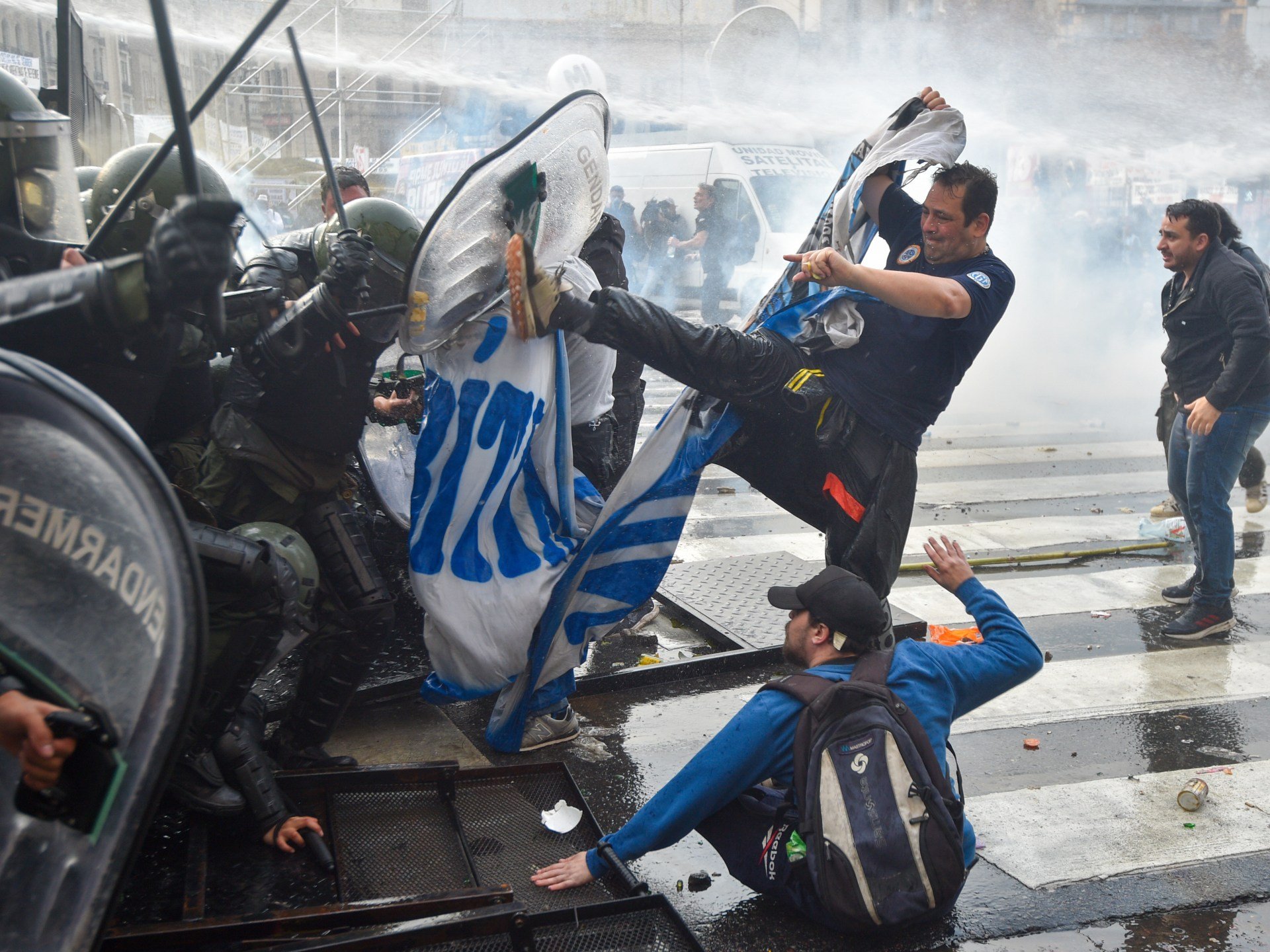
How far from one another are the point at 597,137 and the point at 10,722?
8.42 ft

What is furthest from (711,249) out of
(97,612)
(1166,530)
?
(97,612)

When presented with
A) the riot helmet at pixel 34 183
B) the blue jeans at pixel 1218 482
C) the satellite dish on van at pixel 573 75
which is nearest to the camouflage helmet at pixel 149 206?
the riot helmet at pixel 34 183

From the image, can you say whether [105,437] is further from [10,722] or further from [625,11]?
[625,11]

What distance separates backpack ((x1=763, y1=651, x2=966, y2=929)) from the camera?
2.49 meters

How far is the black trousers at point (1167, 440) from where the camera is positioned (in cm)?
651

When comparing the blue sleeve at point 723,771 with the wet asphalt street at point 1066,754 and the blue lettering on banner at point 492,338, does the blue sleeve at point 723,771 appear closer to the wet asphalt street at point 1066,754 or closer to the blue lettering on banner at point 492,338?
the wet asphalt street at point 1066,754

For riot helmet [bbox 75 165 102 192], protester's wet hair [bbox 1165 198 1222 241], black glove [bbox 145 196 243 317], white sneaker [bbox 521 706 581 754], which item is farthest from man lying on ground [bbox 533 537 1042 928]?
protester's wet hair [bbox 1165 198 1222 241]

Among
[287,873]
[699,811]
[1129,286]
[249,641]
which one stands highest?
[249,641]

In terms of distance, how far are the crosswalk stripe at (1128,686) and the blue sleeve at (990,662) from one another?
140cm

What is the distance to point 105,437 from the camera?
142 centimetres

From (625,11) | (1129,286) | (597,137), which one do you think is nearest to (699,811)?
(597,137)

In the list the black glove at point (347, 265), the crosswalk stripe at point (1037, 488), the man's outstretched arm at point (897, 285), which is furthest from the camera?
the crosswalk stripe at point (1037, 488)

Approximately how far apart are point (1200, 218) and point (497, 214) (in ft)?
→ 11.9

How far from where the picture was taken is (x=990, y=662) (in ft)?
9.19
